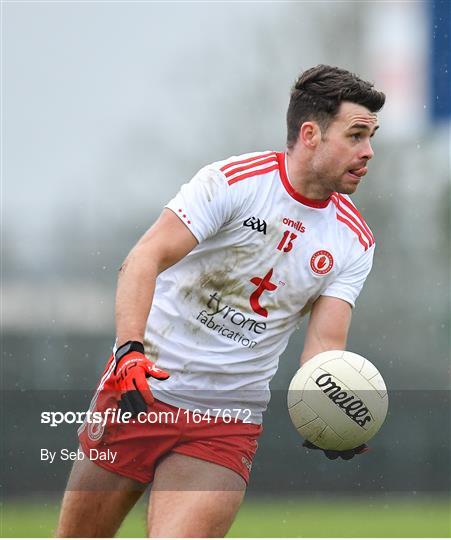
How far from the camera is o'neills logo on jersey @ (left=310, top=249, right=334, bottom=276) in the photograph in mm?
4883

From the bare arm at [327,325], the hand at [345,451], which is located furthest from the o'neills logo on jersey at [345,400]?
the bare arm at [327,325]

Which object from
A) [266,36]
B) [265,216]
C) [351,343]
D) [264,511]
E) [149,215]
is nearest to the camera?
[265,216]

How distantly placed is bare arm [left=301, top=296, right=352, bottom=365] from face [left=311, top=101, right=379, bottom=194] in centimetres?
46

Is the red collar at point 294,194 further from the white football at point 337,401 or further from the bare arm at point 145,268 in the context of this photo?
the white football at point 337,401

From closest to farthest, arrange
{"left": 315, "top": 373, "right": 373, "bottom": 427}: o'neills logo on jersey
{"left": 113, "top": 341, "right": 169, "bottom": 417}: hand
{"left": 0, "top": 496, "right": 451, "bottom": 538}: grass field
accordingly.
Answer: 1. {"left": 113, "top": 341, "right": 169, "bottom": 417}: hand
2. {"left": 315, "top": 373, "right": 373, "bottom": 427}: o'neills logo on jersey
3. {"left": 0, "top": 496, "right": 451, "bottom": 538}: grass field

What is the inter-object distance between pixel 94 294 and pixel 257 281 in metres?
12.2

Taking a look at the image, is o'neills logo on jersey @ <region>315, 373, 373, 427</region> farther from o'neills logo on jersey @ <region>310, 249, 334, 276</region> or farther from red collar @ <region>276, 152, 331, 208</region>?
red collar @ <region>276, 152, 331, 208</region>

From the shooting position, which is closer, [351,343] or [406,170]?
[351,343]

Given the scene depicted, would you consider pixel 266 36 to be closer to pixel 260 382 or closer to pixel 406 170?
pixel 406 170

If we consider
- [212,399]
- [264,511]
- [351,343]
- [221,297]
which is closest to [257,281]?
[221,297]

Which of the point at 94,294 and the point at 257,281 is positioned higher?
the point at 257,281

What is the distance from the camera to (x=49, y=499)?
13.0 meters

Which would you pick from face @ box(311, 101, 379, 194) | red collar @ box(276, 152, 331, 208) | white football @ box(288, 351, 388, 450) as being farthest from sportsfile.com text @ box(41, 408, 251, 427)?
face @ box(311, 101, 379, 194)

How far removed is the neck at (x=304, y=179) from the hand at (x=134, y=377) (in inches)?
39.7
